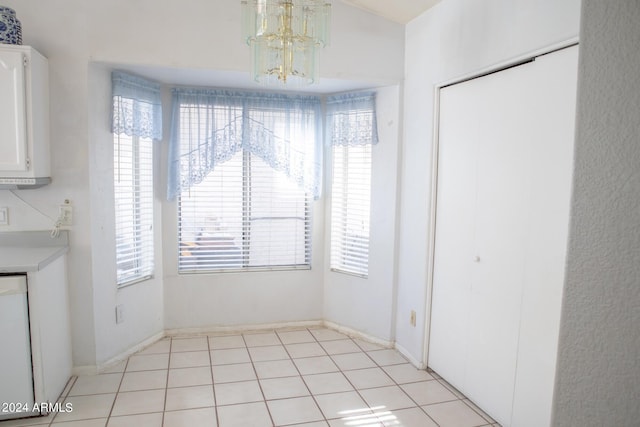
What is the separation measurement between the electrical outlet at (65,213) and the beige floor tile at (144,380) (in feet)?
3.70

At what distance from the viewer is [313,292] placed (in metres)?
4.02

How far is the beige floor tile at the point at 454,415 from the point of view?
248cm

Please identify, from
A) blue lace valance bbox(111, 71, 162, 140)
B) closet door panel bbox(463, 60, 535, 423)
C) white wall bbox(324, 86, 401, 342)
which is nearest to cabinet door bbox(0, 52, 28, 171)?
blue lace valance bbox(111, 71, 162, 140)

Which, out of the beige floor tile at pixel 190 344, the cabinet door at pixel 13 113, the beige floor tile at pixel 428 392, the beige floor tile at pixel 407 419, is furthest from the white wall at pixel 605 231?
the beige floor tile at pixel 190 344

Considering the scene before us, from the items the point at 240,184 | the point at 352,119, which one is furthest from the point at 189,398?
the point at 352,119

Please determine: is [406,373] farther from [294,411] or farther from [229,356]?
[229,356]

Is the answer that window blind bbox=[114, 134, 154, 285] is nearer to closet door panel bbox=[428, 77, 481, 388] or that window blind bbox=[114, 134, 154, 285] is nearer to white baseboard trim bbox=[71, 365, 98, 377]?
white baseboard trim bbox=[71, 365, 98, 377]

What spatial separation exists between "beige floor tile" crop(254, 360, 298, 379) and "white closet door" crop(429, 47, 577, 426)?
3.38 feet

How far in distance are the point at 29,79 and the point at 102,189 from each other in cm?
80

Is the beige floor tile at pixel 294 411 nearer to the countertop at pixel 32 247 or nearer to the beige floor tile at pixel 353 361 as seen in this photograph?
the beige floor tile at pixel 353 361

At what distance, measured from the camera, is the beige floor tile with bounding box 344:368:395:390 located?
294 centimetres

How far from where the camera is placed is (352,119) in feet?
11.8

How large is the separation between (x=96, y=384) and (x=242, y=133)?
7.00ft

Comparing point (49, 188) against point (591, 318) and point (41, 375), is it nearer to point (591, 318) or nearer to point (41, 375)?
point (41, 375)
